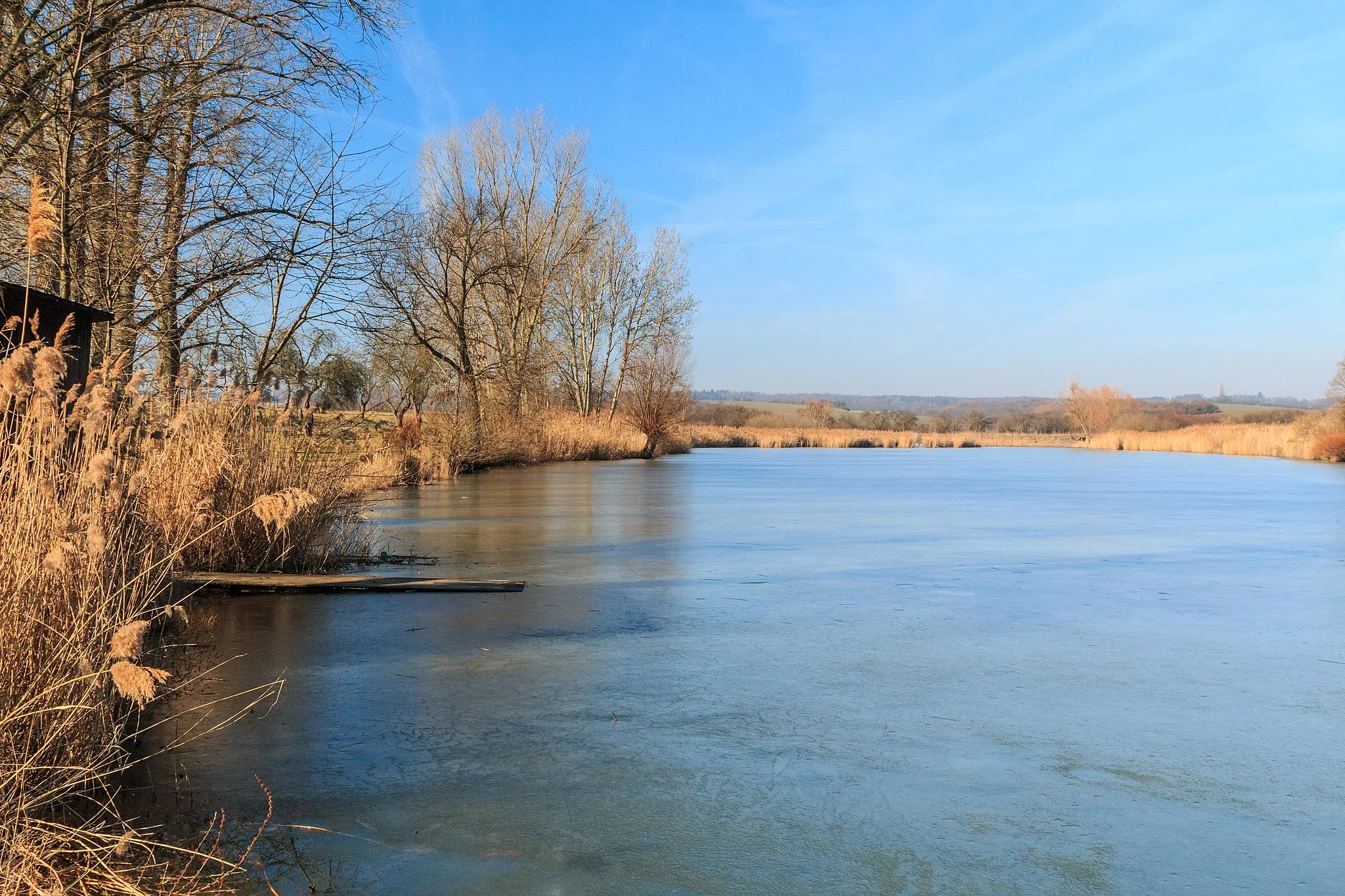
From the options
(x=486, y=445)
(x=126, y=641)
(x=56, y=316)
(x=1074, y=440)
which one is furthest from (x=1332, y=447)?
(x=126, y=641)

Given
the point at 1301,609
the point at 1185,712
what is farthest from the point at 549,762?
the point at 1301,609

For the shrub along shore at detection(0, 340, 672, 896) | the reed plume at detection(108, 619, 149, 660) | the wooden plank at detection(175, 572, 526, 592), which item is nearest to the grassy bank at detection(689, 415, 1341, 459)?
the wooden plank at detection(175, 572, 526, 592)

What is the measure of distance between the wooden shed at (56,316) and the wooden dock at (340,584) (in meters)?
1.53

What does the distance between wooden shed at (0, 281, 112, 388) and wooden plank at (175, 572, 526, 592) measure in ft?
5.04

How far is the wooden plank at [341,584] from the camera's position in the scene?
6.74 m

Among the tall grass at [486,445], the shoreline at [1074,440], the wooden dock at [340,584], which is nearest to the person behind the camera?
the wooden dock at [340,584]

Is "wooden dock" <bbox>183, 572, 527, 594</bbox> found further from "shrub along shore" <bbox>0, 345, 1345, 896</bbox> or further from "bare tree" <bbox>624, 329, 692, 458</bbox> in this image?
"bare tree" <bbox>624, 329, 692, 458</bbox>

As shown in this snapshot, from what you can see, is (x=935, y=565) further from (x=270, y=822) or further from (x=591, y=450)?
(x=591, y=450)

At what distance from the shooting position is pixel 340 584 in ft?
22.4

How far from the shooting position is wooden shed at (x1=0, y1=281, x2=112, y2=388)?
18.3 feet

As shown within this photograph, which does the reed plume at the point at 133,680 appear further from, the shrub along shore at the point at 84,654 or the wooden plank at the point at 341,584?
the wooden plank at the point at 341,584

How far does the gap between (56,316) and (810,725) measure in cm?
503

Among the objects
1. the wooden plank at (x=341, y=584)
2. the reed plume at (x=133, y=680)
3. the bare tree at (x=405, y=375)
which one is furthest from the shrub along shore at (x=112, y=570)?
the bare tree at (x=405, y=375)

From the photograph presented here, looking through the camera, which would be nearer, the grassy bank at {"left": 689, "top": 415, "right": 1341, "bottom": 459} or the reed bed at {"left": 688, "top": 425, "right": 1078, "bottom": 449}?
the grassy bank at {"left": 689, "top": 415, "right": 1341, "bottom": 459}
